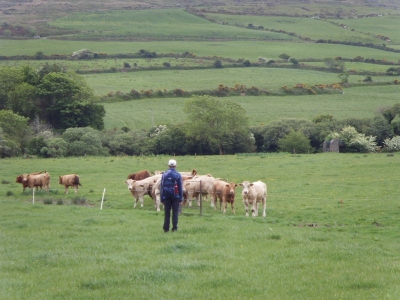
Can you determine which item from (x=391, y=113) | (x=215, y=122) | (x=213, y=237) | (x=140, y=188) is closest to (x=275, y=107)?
(x=391, y=113)

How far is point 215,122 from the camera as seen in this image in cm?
7806

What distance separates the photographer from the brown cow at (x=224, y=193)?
91.7 feet

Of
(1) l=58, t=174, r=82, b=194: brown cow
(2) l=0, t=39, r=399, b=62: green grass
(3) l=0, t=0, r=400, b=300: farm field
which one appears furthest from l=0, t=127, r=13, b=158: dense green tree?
(2) l=0, t=39, r=399, b=62: green grass

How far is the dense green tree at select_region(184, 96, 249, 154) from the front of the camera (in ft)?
247

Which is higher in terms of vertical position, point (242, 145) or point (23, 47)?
point (23, 47)

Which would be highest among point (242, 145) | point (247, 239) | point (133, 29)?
point (133, 29)

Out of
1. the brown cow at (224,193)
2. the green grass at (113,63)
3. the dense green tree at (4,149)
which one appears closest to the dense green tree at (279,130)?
the dense green tree at (4,149)

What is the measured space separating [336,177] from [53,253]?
2784 cm

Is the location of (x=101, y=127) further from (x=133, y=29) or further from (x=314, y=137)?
(x=133, y=29)

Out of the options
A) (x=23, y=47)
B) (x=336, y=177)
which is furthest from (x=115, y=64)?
(x=336, y=177)

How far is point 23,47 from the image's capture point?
471 ft

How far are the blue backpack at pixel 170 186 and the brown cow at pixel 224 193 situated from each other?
937 cm

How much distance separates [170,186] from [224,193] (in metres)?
9.69

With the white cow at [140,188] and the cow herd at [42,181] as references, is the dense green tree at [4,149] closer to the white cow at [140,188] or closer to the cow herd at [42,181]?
the cow herd at [42,181]
